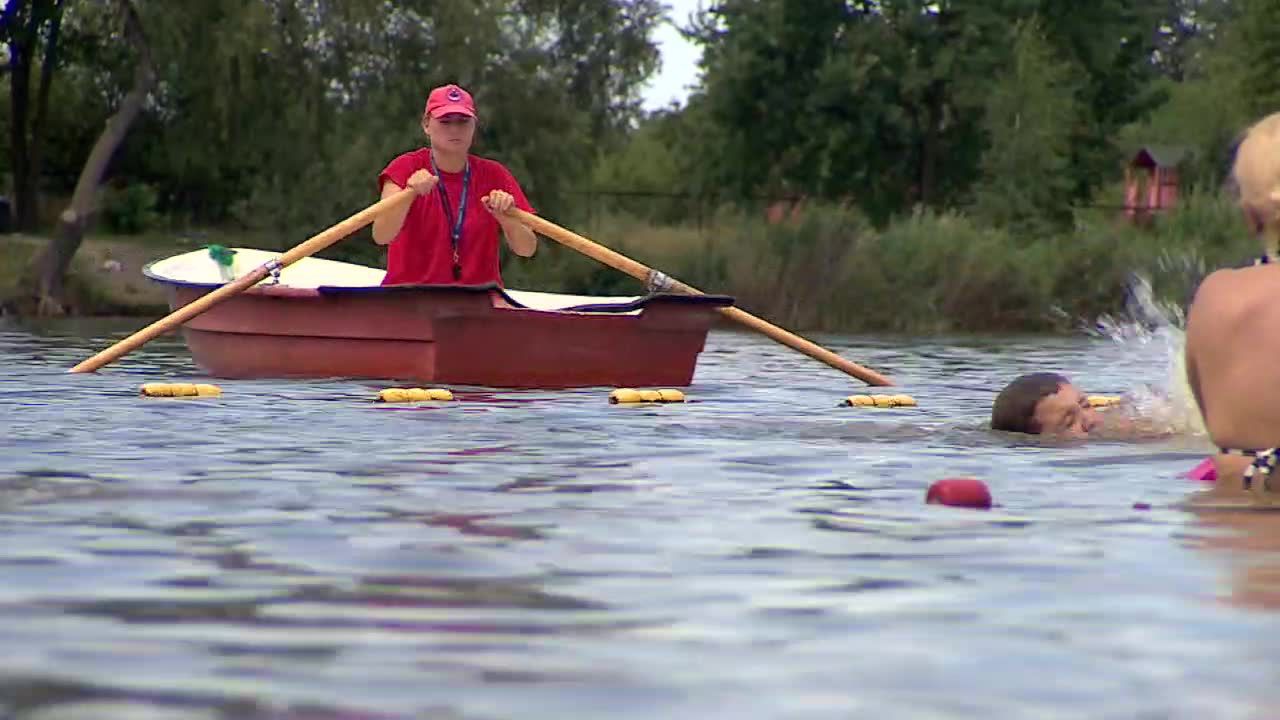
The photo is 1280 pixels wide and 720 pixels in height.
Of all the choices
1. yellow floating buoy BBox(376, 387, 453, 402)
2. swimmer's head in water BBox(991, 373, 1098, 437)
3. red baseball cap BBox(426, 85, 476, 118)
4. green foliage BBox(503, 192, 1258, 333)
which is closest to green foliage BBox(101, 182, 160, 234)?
green foliage BBox(503, 192, 1258, 333)

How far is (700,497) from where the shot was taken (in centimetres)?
849

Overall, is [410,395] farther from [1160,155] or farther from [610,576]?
[1160,155]

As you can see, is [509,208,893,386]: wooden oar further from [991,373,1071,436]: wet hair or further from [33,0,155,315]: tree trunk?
[33,0,155,315]: tree trunk

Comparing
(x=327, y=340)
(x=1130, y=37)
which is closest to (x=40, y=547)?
(x=327, y=340)

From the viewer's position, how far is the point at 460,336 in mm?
15383

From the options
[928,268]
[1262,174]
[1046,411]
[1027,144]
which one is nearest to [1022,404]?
[1046,411]

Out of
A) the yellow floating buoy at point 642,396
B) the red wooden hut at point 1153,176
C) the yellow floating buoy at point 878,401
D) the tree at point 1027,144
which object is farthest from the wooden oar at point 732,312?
the red wooden hut at point 1153,176

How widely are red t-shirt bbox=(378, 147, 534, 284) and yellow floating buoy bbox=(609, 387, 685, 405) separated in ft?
5.09

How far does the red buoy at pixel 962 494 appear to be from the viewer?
808cm

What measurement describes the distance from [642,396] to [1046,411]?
3331 millimetres

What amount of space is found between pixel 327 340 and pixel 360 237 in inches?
728

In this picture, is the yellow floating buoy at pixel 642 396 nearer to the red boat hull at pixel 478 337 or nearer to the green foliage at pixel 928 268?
the red boat hull at pixel 478 337

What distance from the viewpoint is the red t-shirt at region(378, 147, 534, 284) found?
15281mm

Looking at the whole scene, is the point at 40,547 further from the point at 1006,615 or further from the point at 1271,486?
the point at 1271,486
